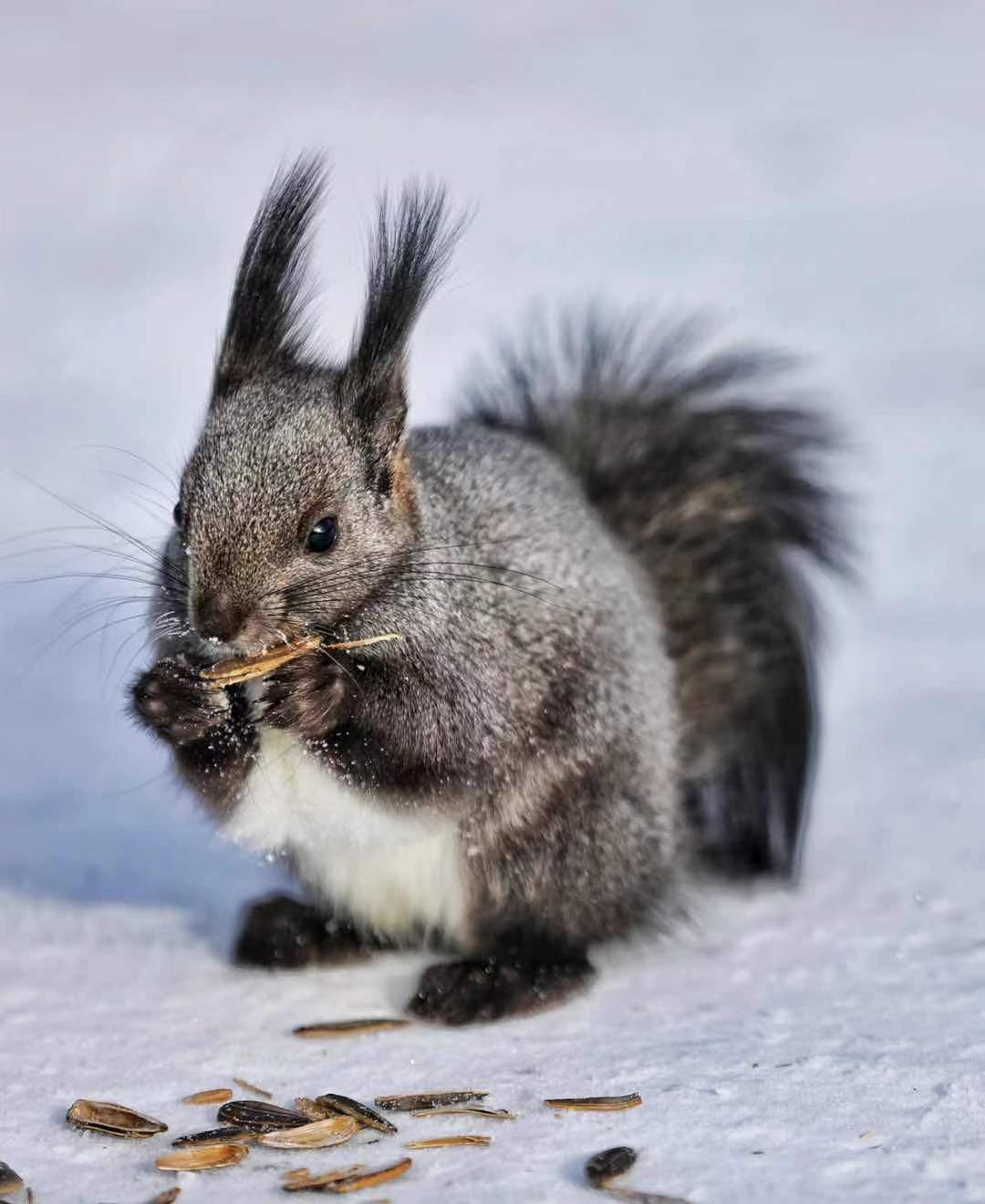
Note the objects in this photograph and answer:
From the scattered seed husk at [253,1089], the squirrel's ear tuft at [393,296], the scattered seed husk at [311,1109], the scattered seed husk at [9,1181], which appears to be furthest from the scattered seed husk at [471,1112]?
the squirrel's ear tuft at [393,296]

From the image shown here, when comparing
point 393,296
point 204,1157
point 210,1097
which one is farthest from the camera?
point 393,296

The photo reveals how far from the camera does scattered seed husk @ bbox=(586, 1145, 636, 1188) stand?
6.82 feet

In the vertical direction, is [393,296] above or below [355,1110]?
above

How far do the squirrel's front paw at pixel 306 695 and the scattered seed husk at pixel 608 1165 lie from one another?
816 millimetres

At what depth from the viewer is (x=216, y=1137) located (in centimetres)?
225

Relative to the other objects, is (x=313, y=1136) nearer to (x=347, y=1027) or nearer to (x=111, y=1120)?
(x=111, y=1120)

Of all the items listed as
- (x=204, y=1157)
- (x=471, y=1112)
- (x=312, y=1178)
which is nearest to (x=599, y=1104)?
(x=471, y=1112)

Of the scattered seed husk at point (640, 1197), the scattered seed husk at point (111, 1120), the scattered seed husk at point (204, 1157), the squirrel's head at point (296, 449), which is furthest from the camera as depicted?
the squirrel's head at point (296, 449)

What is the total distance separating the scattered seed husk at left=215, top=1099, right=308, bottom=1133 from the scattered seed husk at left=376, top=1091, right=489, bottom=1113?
122 millimetres

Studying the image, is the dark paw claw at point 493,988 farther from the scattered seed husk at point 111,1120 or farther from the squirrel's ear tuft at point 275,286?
the squirrel's ear tuft at point 275,286

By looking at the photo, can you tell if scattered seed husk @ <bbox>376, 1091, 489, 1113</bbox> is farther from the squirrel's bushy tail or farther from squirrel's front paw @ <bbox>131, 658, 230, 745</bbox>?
the squirrel's bushy tail

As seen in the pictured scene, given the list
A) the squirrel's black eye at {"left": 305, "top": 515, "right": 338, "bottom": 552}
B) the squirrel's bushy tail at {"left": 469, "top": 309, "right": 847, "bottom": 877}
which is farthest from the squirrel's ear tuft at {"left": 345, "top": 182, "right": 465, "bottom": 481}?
the squirrel's bushy tail at {"left": 469, "top": 309, "right": 847, "bottom": 877}

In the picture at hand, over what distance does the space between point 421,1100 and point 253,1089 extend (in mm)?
255

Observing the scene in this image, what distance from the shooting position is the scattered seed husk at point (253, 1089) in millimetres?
2434
